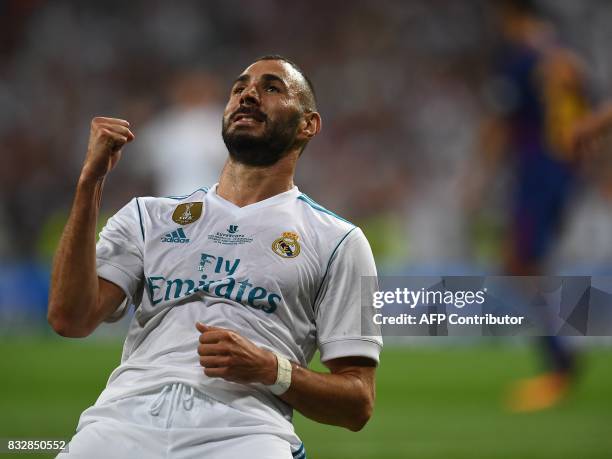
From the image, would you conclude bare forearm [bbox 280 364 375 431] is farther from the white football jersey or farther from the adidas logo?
the adidas logo

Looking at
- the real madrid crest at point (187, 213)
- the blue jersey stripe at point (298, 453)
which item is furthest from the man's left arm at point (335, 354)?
the real madrid crest at point (187, 213)

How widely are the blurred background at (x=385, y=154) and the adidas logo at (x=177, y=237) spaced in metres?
2.59

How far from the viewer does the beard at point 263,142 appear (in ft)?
11.8

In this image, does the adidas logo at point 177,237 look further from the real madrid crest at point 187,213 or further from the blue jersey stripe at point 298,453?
the blue jersey stripe at point 298,453

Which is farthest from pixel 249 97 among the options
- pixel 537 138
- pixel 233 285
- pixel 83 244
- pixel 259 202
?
pixel 537 138

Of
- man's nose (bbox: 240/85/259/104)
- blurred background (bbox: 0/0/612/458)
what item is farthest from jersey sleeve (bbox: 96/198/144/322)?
blurred background (bbox: 0/0/612/458)

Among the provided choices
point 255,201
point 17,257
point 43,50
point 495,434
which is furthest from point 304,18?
point 255,201

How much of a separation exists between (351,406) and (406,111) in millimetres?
15206

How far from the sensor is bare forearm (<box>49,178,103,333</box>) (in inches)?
126

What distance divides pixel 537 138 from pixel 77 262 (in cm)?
590

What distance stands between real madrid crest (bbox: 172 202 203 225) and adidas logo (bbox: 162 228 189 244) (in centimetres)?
5

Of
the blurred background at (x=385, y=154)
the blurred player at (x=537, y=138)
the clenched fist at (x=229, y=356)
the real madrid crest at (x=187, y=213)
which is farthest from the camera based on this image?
the blurred player at (x=537, y=138)

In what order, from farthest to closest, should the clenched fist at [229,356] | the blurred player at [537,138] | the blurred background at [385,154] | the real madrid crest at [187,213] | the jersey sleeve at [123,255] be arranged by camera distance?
the blurred player at [537,138] → the blurred background at [385,154] → the real madrid crest at [187,213] → the jersey sleeve at [123,255] → the clenched fist at [229,356]

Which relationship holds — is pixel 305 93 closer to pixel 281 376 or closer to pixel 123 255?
pixel 123 255
